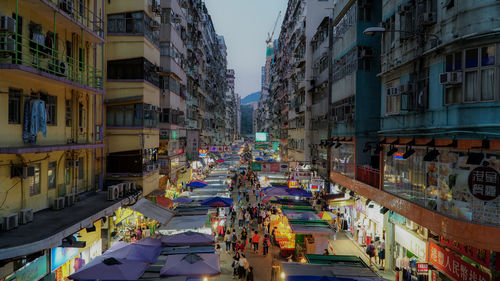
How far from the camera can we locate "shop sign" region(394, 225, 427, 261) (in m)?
16.2

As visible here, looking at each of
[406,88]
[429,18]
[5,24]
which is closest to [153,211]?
[5,24]

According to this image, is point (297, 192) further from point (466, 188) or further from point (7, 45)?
point (7, 45)

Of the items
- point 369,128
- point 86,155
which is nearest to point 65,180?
point 86,155

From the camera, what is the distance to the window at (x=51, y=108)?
53.1 ft

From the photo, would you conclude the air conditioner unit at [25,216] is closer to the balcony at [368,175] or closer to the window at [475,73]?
the window at [475,73]

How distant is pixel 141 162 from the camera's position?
2319 cm

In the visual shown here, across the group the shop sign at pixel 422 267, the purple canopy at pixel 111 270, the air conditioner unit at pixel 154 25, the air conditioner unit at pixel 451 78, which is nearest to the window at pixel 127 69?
the air conditioner unit at pixel 154 25

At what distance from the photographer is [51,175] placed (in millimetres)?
16922

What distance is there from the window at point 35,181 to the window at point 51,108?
7.18 ft

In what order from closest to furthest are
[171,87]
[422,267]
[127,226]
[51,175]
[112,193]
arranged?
[422,267] → [51,175] → [112,193] → [127,226] → [171,87]

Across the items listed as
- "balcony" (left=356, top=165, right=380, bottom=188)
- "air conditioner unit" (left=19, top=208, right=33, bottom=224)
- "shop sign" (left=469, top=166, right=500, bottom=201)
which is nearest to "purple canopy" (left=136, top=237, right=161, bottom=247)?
"air conditioner unit" (left=19, top=208, right=33, bottom=224)

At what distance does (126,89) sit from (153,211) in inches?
314

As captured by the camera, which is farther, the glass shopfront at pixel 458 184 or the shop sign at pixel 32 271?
the shop sign at pixel 32 271

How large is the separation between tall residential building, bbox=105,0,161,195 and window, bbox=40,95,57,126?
19.9 ft
